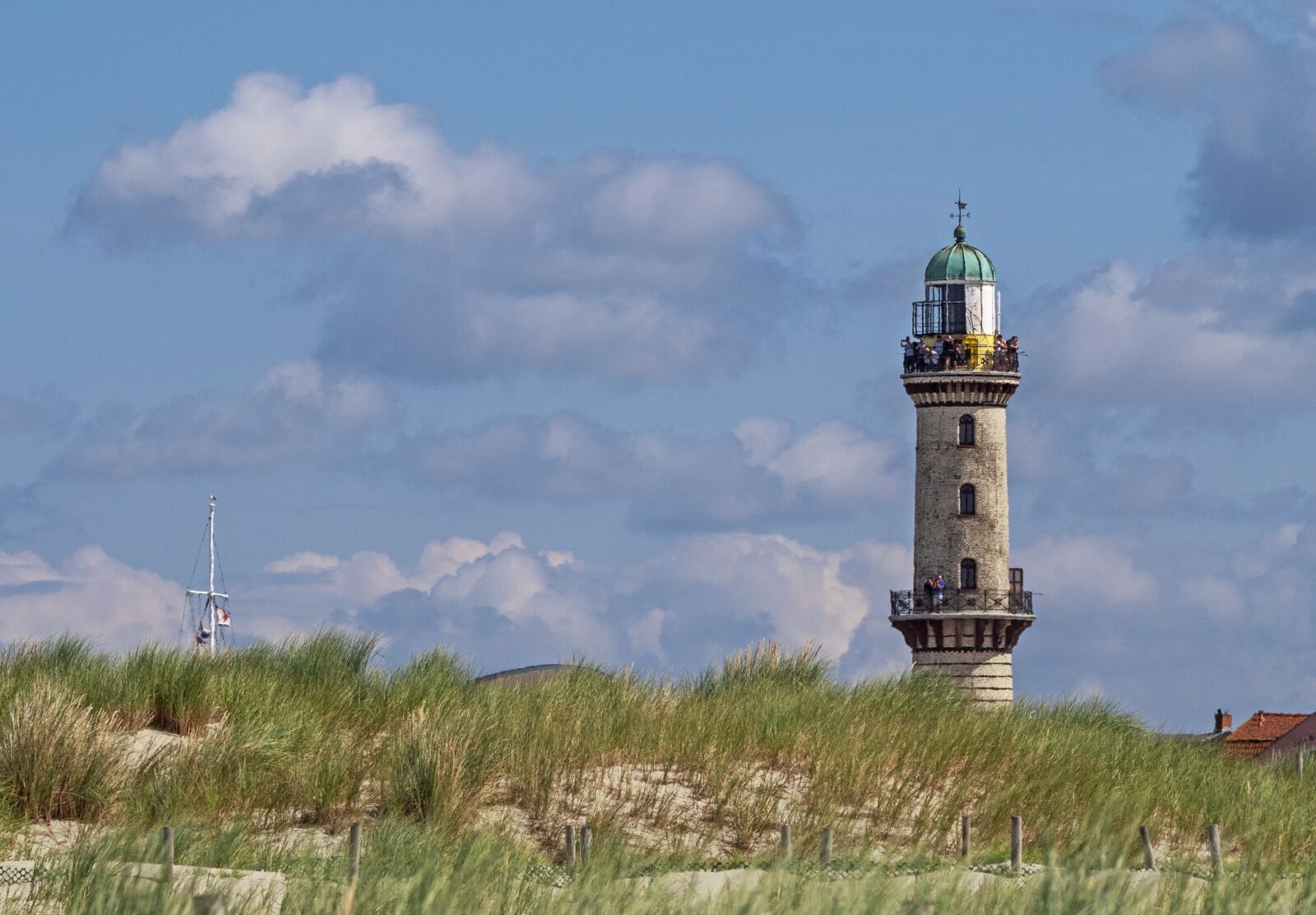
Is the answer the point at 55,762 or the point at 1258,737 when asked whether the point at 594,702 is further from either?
the point at 1258,737

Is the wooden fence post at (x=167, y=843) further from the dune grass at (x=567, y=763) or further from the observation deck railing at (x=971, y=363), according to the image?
the observation deck railing at (x=971, y=363)

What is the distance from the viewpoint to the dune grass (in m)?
24.3

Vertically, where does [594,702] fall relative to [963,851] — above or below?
above

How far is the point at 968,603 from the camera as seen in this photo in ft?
177

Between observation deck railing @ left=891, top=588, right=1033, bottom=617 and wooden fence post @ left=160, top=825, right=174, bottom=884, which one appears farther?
observation deck railing @ left=891, top=588, right=1033, bottom=617

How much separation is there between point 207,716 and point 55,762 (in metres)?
3.54

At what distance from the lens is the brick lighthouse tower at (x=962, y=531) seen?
54250 mm

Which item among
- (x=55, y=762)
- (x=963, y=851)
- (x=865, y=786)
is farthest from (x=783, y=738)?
(x=55, y=762)

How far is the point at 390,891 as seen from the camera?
1276 cm

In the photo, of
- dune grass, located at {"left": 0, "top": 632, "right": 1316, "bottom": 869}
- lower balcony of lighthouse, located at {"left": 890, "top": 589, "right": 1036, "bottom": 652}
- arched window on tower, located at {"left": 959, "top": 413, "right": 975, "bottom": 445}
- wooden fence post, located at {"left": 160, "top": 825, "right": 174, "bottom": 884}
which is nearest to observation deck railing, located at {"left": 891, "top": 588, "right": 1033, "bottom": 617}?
lower balcony of lighthouse, located at {"left": 890, "top": 589, "right": 1036, "bottom": 652}

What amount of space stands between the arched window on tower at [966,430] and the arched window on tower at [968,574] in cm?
326

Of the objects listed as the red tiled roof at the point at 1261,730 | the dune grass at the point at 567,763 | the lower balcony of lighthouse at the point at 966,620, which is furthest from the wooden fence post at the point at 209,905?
the red tiled roof at the point at 1261,730

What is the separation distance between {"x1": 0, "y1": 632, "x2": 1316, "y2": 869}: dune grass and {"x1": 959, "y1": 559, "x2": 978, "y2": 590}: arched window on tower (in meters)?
21.8

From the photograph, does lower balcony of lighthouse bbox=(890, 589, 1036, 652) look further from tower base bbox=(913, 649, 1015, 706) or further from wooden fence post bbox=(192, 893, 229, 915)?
wooden fence post bbox=(192, 893, 229, 915)
